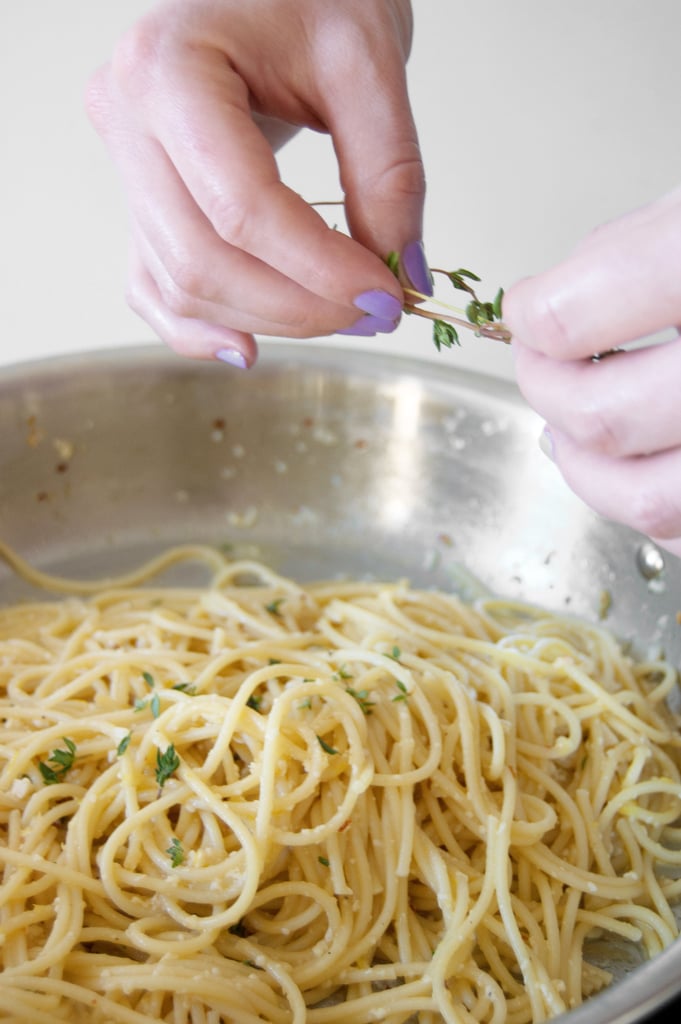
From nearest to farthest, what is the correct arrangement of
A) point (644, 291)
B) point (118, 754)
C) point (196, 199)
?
point (644, 291), point (196, 199), point (118, 754)

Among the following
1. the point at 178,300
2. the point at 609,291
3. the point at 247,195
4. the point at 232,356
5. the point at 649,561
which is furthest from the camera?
the point at 649,561

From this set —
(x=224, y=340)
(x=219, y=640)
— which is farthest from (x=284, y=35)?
(x=219, y=640)

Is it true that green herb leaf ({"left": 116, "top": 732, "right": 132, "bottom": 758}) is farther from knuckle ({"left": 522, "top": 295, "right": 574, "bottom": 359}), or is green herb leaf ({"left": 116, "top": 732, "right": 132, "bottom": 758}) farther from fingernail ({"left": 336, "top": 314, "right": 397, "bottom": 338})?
knuckle ({"left": 522, "top": 295, "right": 574, "bottom": 359})

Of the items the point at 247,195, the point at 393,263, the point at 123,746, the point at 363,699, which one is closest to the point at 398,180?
the point at 393,263

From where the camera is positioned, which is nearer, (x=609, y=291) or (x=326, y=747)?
(x=609, y=291)

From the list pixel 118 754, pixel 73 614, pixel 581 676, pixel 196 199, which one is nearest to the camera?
pixel 196 199

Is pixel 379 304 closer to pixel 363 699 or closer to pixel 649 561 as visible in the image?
pixel 363 699

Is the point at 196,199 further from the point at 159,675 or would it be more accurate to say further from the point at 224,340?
the point at 159,675

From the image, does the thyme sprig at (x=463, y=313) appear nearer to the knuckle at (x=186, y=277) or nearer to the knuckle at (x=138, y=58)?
the knuckle at (x=186, y=277)
